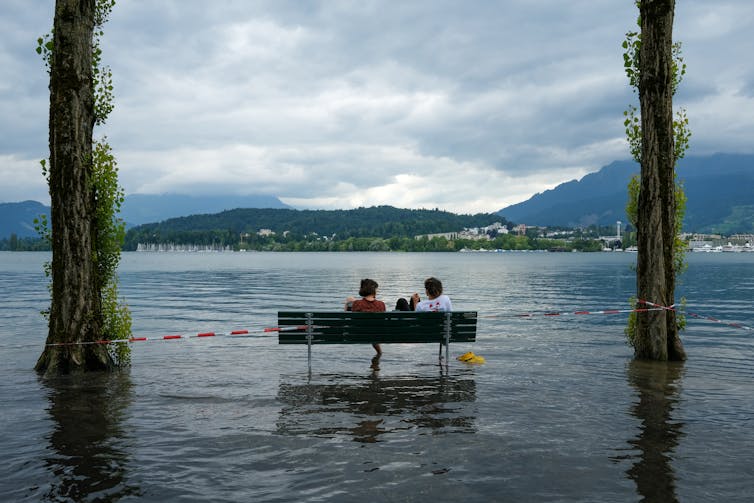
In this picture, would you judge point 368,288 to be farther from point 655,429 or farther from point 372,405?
point 655,429

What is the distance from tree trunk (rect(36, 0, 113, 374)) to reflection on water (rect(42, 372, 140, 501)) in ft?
3.13

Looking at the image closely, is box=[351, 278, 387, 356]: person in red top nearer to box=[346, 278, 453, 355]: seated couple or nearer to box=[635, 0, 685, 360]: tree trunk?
box=[346, 278, 453, 355]: seated couple

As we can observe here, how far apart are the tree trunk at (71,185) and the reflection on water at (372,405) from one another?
13.6 feet

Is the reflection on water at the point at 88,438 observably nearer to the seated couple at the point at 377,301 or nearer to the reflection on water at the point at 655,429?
the seated couple at the point at 377,301

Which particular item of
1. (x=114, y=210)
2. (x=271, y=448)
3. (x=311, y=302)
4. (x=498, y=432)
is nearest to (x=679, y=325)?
(x=498, y=432)

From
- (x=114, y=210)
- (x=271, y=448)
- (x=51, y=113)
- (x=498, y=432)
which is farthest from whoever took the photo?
(x=114, y=210)

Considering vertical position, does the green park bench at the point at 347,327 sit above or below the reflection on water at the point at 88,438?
above

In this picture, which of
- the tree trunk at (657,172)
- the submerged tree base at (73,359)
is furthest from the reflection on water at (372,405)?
the tree trunk at (657,172)

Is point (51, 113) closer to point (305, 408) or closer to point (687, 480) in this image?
point (305, 408)

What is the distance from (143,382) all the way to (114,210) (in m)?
3.58

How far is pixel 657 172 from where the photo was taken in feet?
43.9

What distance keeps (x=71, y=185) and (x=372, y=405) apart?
699 centimetres

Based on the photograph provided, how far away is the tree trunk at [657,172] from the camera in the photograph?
13.1 metres

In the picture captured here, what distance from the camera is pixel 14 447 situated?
7645 mm
